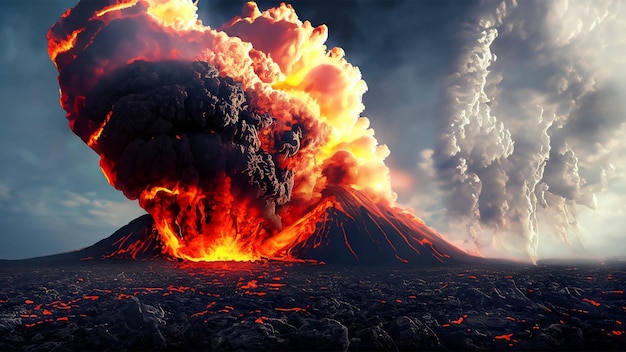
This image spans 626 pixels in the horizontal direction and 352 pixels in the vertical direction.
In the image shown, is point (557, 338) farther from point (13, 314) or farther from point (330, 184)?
point (330, 184)

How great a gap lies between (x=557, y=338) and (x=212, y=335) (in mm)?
9458

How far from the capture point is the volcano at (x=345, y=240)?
5484 centimetres

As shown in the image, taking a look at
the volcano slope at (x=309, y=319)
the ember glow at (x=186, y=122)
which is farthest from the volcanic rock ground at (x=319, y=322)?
the ember glow at (x=186, y=122)

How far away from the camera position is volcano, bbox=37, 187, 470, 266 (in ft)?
180

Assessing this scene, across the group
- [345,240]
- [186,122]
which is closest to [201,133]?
[186,122]

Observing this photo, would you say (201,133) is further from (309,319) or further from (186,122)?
(309,319)

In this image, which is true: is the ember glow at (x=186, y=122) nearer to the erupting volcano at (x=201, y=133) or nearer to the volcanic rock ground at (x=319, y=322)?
the erupting volcano at (x=201, y=133)

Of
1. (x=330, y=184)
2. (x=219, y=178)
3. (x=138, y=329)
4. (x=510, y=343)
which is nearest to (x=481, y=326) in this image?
(x=510, y=343)

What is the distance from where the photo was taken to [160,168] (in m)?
45.8

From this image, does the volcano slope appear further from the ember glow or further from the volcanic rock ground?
the ember glow

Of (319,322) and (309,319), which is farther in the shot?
(309,319)

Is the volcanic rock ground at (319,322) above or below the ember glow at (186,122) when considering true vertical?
below

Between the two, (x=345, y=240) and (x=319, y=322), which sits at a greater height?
(x=345, y=240)

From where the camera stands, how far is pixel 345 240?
5841cm
